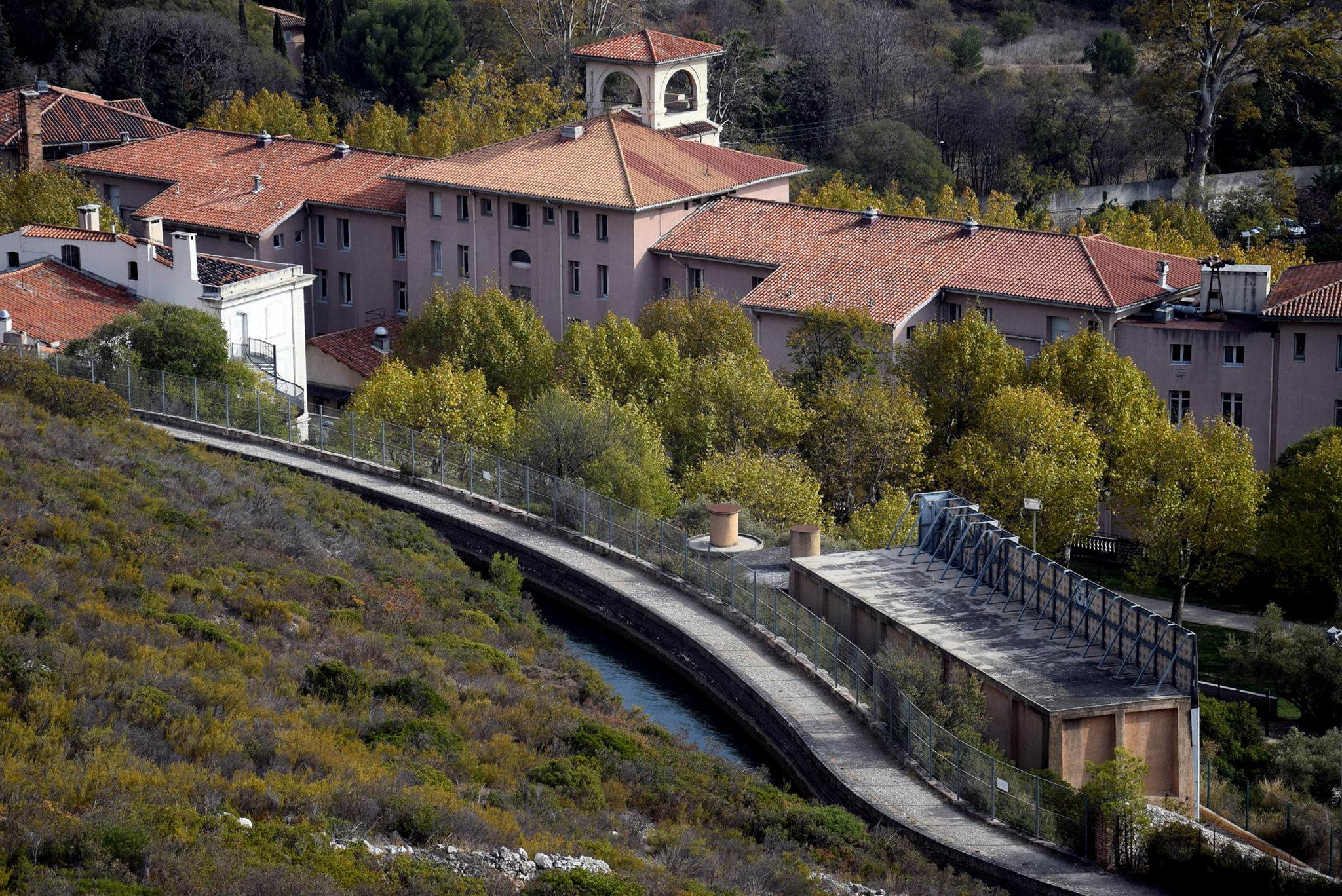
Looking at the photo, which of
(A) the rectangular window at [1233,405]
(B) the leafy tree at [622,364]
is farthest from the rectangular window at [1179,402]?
(B) the leafy tree at [622,364]

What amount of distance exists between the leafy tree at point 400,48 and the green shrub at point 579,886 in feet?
270

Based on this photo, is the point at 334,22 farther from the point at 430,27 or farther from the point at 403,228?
the point at 403,228

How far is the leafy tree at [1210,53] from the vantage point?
83.9m

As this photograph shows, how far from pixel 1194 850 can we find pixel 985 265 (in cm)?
3274

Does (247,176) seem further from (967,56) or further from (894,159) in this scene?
(967,56)

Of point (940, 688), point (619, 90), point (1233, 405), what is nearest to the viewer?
point (940, 688)

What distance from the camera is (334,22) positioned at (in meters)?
107

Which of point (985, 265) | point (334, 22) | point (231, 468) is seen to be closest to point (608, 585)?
point (231, 468)

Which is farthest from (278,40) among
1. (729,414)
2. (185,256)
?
(729,414)

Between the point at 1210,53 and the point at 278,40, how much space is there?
51.6 meters

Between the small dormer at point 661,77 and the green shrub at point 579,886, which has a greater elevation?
the small dormer at point 661,77

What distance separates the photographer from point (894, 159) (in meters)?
90.4

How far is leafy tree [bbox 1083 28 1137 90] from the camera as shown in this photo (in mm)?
100125

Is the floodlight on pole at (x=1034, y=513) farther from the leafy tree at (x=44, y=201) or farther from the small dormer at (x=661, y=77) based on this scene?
the leafy tree at (x=44, y=201)
